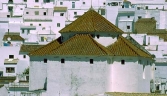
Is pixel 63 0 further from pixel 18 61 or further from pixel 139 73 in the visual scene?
pixel 139 73

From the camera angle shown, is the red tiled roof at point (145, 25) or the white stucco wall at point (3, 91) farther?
the red tiled roof at point (145, 25)

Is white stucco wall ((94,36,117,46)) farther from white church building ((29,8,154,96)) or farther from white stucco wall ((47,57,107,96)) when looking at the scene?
white stucco wall ((47,57,107,96))

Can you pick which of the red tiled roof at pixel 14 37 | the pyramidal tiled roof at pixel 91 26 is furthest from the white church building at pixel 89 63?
the red tiled roof at pixel 14 37

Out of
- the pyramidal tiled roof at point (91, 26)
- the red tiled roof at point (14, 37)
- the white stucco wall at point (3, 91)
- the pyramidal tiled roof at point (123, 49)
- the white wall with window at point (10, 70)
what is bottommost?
the white stucco wall at point (3, 91)

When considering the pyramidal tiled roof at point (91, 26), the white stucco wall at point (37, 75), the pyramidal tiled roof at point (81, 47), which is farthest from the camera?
the white stucco wall at point (37, 75)

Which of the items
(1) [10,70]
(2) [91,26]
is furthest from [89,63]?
(1) [10,70]

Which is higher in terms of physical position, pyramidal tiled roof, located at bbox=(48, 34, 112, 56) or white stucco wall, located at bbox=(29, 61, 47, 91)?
pyramidal tiled roof, located at bbox=(48, 34, 112, 56)

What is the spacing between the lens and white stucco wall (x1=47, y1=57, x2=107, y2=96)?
5916 cm

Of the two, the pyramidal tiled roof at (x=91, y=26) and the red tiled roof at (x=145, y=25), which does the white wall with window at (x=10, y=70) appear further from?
the red tiled roof at (x=145, y=25)

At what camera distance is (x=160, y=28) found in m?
104

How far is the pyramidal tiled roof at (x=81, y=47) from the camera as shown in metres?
59.3

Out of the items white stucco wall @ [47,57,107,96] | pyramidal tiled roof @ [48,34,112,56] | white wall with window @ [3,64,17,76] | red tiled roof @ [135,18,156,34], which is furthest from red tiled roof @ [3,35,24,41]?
white stucco wall @ [47,57,107,96]

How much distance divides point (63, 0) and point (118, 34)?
49.0 meters

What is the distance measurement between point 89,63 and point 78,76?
1213 millimetres
